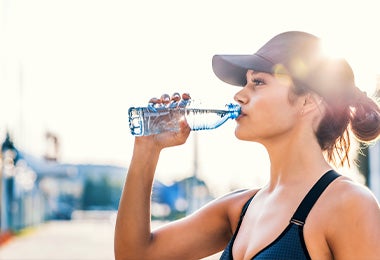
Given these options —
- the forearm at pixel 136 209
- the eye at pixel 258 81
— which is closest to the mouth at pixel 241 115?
the eye at pixel 258 81

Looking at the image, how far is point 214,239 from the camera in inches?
114

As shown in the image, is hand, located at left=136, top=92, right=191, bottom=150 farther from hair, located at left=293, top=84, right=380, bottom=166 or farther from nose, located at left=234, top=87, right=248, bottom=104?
hair, located at left=293, top=84, right=380, bottom=166

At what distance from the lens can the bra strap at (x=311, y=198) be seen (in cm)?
238

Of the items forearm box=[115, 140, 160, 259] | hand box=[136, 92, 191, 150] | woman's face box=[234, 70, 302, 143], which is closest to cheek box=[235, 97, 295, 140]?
woman's face box=[234, 70, 302, 143]

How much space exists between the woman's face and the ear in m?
0.02

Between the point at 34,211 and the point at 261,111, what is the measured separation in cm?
4593

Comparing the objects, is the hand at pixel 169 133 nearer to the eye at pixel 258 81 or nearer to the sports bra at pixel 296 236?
the eye at pixel 258 81

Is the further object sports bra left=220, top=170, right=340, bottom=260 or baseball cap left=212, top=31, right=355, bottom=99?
baseball cap left=212, top=31, right=355, bottom=99

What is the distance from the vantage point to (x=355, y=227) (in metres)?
2.24

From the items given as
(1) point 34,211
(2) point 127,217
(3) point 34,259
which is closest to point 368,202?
(2) point 127,217

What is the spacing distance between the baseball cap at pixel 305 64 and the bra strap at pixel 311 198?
314 mm

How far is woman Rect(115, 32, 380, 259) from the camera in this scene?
2.31m

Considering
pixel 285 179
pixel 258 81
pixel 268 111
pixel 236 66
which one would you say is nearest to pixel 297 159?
pixel 285 179

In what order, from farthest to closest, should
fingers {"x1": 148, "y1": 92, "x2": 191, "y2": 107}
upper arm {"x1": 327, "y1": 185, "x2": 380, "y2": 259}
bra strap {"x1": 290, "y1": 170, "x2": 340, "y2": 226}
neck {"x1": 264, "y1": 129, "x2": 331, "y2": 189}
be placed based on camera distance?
1. fingers {"x1": 148, "y1": 92, "x2": 191, "y2": 107}
2. neck {"x1": 264, "y1": 129, "x2": 331, "y2": 189}
3. bra strap {"x1": 290, "y1": 170, "x2": 340, "y2": 226}
4. upper arm {"x1": 327, "y1": 185, "x2": 380, "y2": 259}
